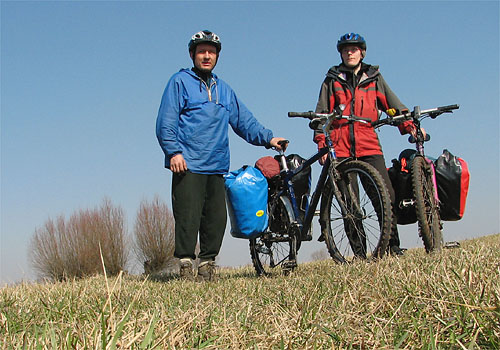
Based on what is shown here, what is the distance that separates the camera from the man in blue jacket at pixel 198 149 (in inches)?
211

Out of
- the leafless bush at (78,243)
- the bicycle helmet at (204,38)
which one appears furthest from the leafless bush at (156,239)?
the bicycle helmet at (204,38)

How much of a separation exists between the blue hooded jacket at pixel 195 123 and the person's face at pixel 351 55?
1.37m

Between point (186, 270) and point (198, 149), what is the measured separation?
124cm

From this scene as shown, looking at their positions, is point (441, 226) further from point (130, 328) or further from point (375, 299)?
point (130, 328)

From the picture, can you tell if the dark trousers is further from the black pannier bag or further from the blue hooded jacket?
the black pannier bag

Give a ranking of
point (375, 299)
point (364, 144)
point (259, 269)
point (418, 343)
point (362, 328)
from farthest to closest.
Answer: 1. point (259, 269)
2. point (364, 144)
3. point (375, 299)
4. point (362, 328)
5. point (418, 343)

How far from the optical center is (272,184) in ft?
20.3

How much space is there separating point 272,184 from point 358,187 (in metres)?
1.36

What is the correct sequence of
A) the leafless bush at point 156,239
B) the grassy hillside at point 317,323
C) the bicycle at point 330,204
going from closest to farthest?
the grassy hillside at point 317,323 < the bicycle at point 330,204 < the leafless bush at point 156,239

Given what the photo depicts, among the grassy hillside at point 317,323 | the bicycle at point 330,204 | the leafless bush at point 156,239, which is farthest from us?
the leafless bush at point 156,239

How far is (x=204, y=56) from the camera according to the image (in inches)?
220

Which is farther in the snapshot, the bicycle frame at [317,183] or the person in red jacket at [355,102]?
the person in red jacket at [355,102]

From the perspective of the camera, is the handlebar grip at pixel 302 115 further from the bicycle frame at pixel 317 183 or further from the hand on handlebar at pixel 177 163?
the hand on handlebar at pixel 177 163

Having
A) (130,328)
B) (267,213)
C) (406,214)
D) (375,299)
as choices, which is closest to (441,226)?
(406,214)
